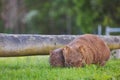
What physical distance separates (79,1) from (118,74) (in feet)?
54.7

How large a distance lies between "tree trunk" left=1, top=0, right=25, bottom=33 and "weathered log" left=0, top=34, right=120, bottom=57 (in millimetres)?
29351

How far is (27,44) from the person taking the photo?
1013 cm

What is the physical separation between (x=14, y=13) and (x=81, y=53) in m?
33.3

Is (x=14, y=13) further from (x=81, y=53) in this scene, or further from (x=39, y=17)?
(x=81, y=53)

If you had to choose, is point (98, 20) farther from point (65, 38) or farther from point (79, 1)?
point (65, 38)

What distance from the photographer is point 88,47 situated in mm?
9188

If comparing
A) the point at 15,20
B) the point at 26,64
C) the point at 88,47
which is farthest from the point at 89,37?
the point at 15,20

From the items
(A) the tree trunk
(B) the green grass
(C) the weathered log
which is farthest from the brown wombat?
(A) the tree trunk

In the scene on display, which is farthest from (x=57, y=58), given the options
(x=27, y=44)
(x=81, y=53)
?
(x=27, y=44)

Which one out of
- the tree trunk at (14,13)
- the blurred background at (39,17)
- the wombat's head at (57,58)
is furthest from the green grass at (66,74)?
the tree trunk at (14,13)

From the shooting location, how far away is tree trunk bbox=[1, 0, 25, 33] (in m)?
40.4

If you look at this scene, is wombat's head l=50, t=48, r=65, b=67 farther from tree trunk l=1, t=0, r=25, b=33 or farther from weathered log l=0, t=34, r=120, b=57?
tree trunk l=1, t=0, r=25, b=33

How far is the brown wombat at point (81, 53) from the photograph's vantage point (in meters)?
8.88

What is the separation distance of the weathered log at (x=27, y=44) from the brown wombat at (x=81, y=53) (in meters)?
1.22
